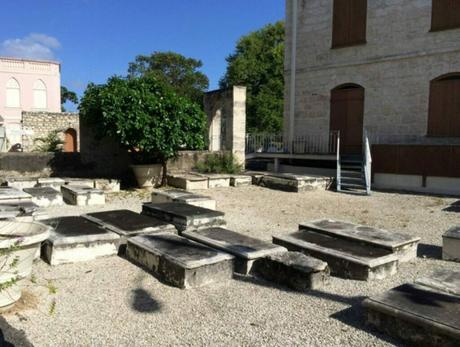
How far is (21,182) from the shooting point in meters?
9.23

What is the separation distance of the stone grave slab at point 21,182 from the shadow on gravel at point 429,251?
802 cm

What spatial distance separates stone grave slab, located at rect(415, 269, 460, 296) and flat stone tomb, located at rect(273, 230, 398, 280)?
0.59 metres

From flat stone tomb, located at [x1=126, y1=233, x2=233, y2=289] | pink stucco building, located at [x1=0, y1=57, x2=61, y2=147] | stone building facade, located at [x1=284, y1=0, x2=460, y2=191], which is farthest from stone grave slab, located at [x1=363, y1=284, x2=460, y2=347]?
pink stucco building, located at [x1=0, y1=57, x2=61, y2=147]

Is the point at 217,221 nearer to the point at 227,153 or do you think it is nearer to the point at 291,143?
the point at 227,153

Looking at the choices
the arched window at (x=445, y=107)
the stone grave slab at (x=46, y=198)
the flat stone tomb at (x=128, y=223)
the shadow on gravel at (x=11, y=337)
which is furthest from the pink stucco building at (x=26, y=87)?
the shadow on gravel at (x=11, y=337)

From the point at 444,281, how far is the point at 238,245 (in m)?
2.08

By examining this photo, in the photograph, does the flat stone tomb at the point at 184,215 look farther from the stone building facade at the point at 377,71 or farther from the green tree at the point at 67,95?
the green tree at the point at 67,95

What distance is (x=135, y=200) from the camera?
8.98 meters

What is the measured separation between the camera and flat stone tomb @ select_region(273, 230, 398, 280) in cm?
418

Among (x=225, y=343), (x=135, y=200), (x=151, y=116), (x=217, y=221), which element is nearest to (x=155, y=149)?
(x=151, y=116)

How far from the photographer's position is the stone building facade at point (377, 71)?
41.1 ft

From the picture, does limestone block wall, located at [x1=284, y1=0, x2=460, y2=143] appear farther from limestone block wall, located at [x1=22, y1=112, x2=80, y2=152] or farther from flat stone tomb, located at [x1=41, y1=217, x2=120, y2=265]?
limestone block wall, located at [x1=22, y1=112, x2=80, y2=152]

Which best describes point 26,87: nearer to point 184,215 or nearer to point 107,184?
point 107,184

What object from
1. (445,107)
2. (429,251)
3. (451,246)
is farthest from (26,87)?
(451,246)
